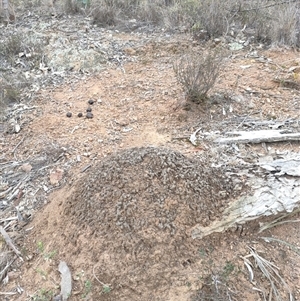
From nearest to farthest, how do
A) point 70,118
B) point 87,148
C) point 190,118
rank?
point 87,148 → point 190,118 → point 70,118

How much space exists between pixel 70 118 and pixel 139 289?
6.32 feet

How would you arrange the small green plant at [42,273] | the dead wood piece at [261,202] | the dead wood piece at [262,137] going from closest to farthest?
the small green plant at [42,273] → the dead wood piece at [261,202] → the dead wood piece at [262,137]

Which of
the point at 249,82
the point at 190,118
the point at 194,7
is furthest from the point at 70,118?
the point at 194,7

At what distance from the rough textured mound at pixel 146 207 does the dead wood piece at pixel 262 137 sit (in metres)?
0.45

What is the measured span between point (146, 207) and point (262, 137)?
1.17 m

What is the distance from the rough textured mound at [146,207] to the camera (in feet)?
7.25

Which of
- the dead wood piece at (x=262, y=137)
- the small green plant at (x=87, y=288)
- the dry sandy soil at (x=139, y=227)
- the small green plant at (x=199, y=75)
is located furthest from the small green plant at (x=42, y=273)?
the small green plant at (x=199, y=75)

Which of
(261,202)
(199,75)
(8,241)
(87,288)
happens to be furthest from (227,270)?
(199,75)

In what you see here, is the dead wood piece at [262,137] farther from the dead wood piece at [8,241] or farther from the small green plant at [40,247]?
the dead wood piece at [8,241]

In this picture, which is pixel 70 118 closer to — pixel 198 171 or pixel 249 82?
pixel 198 171

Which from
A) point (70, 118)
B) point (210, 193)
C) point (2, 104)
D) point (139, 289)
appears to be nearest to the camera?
point (139, 289)

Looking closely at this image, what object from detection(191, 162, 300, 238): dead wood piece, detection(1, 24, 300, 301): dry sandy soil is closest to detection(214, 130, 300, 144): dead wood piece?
detection(1, 24, 300, 301): dry sandy soil

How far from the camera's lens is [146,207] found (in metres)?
2.34

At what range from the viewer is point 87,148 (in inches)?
124
